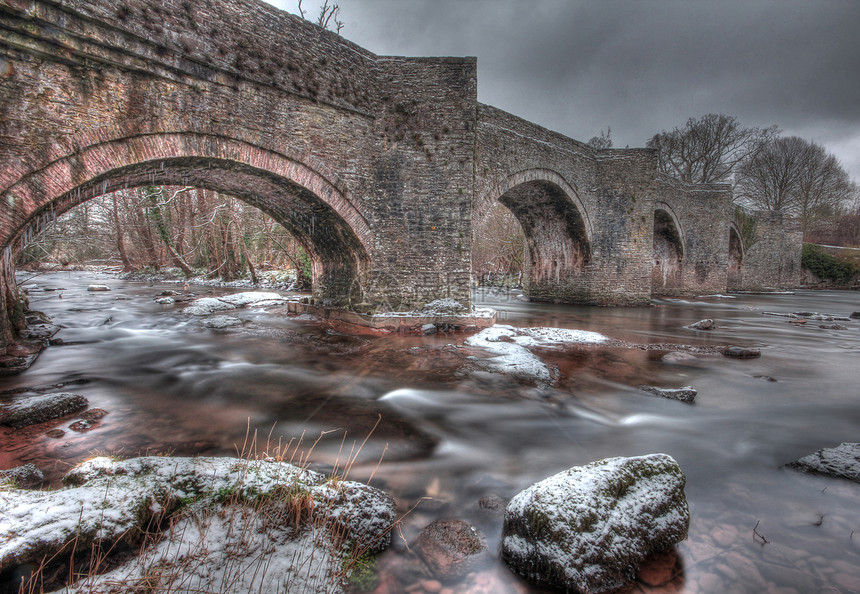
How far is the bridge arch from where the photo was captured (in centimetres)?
472

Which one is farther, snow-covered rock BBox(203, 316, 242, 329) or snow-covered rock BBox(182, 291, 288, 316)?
snow-covered rock BBox(182, 291, 288, 316)

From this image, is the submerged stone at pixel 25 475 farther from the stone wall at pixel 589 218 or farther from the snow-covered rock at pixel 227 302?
the stone wall at pixel 589 218

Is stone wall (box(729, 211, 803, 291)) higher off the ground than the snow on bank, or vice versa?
stone wall (box(729, 211, 803, 291))

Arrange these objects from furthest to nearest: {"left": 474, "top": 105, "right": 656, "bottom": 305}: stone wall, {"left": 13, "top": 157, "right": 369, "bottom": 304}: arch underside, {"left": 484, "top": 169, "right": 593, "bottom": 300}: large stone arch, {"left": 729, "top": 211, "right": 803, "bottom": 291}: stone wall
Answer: {"left": 729, "top": 211, "right": 803, "bottom": 291}: stone wall, {"left": 474, "top": 105, "right": 656, "bottom": 305}: stone wall, {"left": 484, "top": 169, "right": 593, "bottom": 300}: large stone arch, {"left": 13, "top": 157, "right": 369, "bottom": 304}: arch underside

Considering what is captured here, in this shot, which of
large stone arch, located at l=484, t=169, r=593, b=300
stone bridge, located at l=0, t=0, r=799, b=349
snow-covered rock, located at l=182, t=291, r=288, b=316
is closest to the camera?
stone bridge, located at l=0, t=0, r=799, b=349

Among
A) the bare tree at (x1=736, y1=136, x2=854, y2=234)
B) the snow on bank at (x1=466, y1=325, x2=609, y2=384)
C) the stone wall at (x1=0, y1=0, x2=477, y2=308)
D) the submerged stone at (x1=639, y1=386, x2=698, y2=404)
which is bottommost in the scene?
the submerged stone at (x1=639, y1=386, x2=698, y2=404)

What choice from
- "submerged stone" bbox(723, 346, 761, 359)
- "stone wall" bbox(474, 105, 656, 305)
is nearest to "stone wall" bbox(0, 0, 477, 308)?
"stone wall" bbox(474, 105, 656, 305)

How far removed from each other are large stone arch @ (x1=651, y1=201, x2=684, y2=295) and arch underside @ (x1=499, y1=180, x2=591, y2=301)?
21.5 feet

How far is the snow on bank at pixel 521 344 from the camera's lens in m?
5.54

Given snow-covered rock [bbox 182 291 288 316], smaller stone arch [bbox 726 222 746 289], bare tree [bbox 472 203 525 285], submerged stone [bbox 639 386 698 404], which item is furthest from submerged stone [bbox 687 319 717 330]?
smaller stone arch [bbox 726 222 746 289]

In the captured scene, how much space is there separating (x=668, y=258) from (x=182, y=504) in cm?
2158

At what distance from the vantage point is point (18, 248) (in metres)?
5.94

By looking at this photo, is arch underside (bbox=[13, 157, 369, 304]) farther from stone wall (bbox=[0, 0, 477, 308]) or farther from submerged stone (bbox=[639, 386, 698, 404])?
submerged stone (bbox=[639, 386, 698, 404])

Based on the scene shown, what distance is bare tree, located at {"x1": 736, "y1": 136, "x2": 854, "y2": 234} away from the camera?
1129 inches
